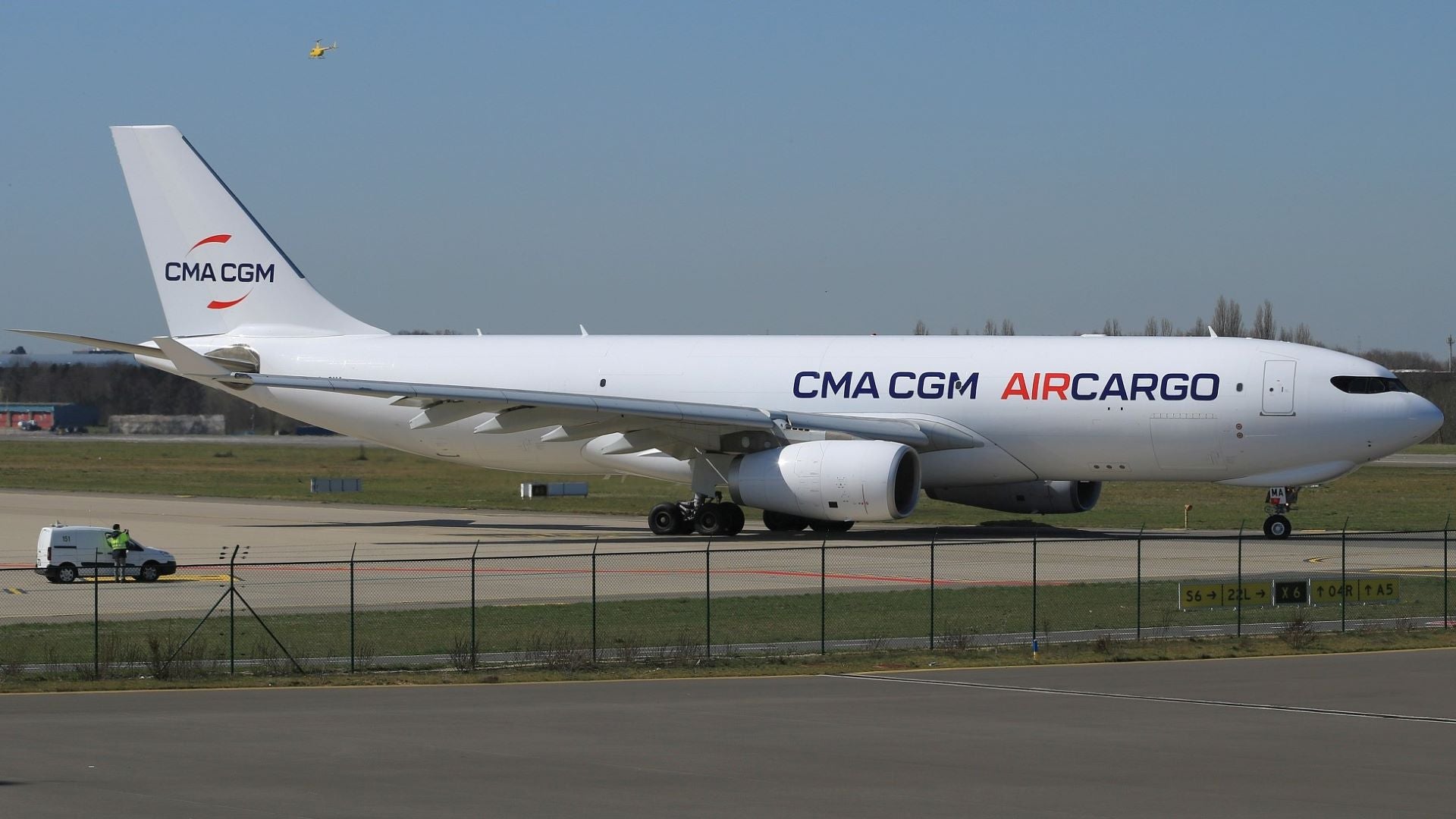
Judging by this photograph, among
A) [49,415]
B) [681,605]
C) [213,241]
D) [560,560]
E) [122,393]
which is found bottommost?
[681,605]

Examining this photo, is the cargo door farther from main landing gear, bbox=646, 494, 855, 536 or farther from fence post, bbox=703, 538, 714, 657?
fence post, bbox=703, 538, 714, 657

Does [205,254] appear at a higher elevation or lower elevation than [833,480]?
higher

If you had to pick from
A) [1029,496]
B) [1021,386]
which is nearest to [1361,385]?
[1021,386]

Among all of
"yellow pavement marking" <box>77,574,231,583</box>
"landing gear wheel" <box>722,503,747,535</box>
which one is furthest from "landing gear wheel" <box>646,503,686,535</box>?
"yellow pavement marking" <box>77,574,231,583</box>

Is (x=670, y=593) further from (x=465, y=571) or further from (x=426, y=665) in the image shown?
(x=426, y=665)

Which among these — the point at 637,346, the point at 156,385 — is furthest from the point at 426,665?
the point at 156,385

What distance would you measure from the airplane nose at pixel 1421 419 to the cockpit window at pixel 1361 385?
51 cm

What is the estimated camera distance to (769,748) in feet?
52.6

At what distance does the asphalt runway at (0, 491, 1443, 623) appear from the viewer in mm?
30391

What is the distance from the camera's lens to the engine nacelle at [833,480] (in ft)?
123

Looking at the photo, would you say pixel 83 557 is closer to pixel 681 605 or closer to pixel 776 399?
pixel 681 605

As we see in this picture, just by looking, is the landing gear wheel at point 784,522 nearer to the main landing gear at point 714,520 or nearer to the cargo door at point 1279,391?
the main landing gear at point 714,520

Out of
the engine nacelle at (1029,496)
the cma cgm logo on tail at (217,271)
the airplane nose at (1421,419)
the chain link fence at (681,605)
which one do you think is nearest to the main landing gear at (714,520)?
the engine nacelle at (1029,496)

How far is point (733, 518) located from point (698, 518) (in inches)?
33.4
